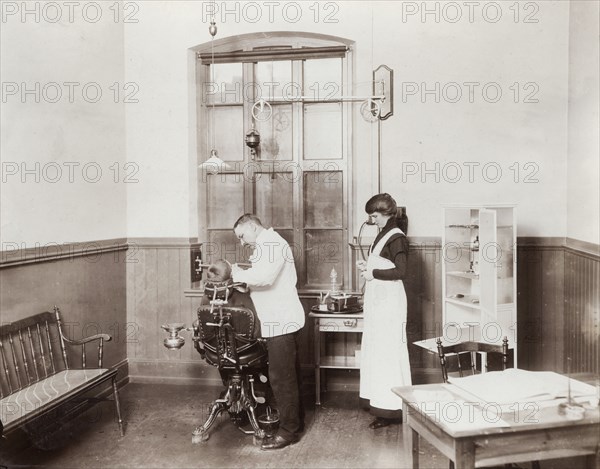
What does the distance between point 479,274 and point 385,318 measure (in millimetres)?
937

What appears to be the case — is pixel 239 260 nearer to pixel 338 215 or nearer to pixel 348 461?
pixel 338 215

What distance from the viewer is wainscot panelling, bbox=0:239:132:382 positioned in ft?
15.1

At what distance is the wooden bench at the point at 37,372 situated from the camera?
4113 millimetres

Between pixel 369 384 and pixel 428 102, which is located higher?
pixel 428 102

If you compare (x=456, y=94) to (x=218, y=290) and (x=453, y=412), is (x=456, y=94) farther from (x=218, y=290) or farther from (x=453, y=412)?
(x=453, y=412)

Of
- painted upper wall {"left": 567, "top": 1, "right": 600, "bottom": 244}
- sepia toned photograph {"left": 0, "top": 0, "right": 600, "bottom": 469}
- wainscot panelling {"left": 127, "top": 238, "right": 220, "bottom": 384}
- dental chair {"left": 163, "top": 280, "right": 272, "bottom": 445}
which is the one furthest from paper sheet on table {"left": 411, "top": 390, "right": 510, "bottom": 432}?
wainscot panelling {"left": 127, "top": 238, "right": 220, "bottom": 384}

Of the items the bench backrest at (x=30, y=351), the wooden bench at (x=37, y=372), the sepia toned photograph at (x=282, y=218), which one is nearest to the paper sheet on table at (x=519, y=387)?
the sepia toned photograph at (x=282, y=218)

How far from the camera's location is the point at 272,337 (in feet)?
14.9

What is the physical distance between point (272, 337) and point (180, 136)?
2733 mm

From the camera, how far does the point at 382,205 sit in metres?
4.86

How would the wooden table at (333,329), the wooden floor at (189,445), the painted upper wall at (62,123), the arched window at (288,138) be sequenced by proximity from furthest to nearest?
1. the arched window at (288,138)
2. the wooden table at (333,329)
3. the painted upper wall at (62,123)
4. the wooden floor at (189,445)

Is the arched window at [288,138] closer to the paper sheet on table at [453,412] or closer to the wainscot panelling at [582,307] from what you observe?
the wainscot panelling at [582,307]

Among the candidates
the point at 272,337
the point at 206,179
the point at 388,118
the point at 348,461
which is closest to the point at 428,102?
the point at 388,118

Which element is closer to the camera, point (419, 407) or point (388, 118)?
point (419, 407)
